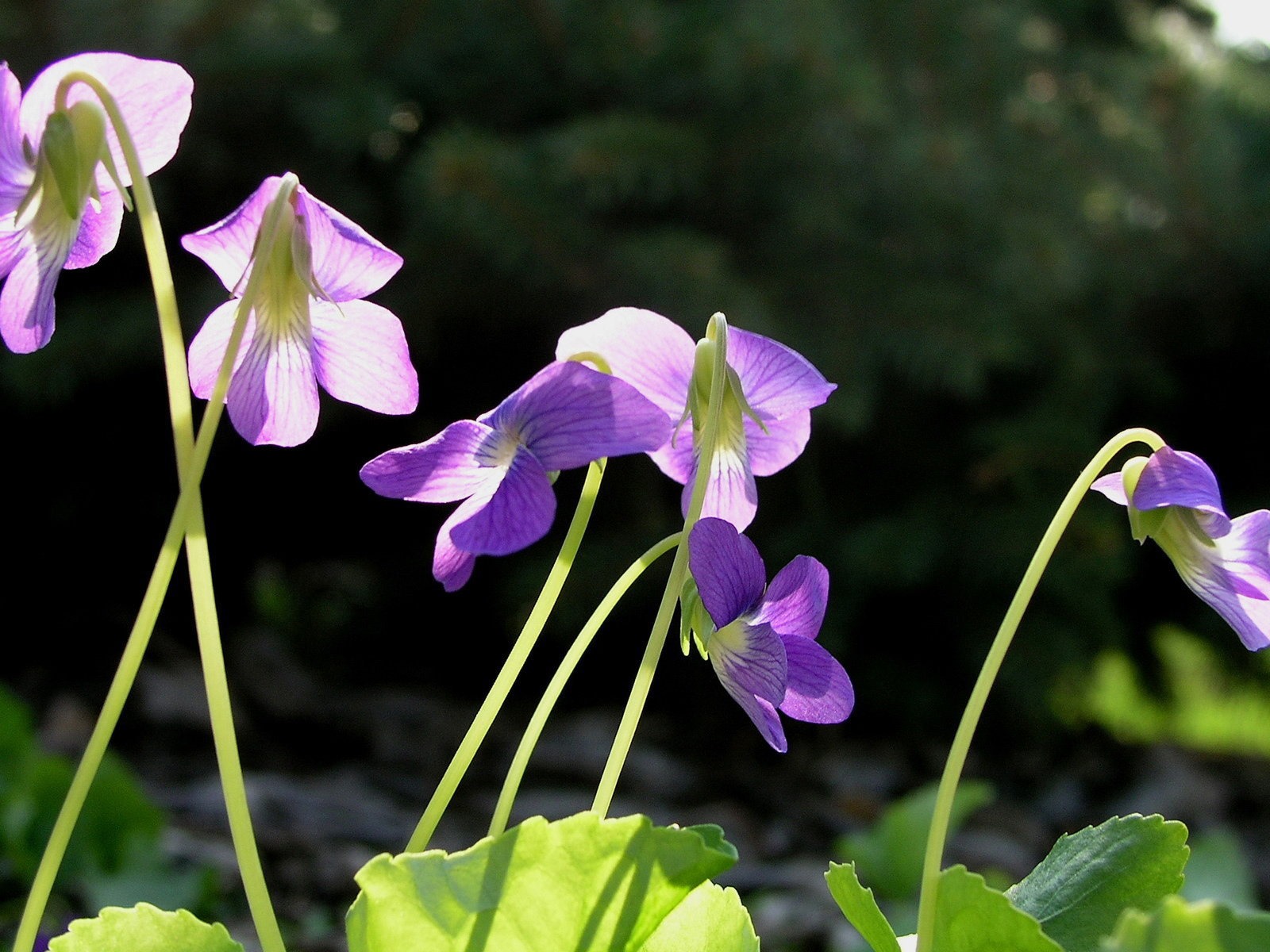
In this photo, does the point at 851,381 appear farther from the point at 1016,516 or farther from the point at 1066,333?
the point at 1066,333

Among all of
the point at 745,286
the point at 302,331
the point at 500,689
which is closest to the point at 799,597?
the point at 500,689

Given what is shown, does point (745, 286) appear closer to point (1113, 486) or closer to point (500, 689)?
point (1113, 486)

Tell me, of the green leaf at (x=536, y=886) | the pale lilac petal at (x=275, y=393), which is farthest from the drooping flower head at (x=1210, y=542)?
the pale lilac petal at (x=275, y=393)

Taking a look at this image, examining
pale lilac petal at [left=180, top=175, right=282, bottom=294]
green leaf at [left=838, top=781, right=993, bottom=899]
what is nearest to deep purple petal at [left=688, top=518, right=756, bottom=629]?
pale lilac petal at [left=180, top=175, right=282, bottom=294]

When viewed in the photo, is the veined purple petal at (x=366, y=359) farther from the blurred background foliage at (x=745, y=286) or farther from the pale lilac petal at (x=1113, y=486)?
the blurred background foliage at (x=745, y=286)

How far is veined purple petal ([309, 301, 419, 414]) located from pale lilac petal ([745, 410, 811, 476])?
0.18 meters

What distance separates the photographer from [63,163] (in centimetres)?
50

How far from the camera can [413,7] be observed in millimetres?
1936

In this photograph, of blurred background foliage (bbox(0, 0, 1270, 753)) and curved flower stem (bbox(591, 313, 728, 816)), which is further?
blurred background foliage (bbox(0, 0, 1270, 753))

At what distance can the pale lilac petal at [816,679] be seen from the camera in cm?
55

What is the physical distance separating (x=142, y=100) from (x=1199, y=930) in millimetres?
524

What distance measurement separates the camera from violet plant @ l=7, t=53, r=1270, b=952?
0.48 metres

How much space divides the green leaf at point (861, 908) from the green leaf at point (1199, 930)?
14cm

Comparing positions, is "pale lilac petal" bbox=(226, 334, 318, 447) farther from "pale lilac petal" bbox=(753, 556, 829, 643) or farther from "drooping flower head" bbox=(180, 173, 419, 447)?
"pale lilac petal" bbox=(753, 556, 829, 643)
